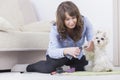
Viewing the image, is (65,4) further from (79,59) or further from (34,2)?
(34,2)

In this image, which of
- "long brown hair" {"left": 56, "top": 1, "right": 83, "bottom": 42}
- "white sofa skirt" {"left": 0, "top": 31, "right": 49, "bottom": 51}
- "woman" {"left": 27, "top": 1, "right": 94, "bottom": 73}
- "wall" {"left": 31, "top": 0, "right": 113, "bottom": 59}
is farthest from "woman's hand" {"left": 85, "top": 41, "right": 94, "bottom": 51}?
"wall" {"left": 31, "top": 0, "right": 113, "bottom": 59}

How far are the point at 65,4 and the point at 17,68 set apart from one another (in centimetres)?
58

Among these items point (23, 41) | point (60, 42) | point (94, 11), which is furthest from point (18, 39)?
point (94, 11)

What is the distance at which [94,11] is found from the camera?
2787mm

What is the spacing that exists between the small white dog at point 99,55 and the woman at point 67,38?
0.04 metres

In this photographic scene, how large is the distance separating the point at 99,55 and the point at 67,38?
0.72 feet

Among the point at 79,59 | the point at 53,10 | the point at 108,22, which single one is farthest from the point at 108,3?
the point at 79,59

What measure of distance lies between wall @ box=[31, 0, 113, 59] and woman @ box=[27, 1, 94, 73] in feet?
2.56

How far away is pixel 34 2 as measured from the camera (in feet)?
10.2

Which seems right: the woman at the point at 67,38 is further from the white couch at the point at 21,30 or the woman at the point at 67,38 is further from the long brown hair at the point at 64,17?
the white couch at the point at 21,30

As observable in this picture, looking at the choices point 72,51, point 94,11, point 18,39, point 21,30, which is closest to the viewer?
point 72,51

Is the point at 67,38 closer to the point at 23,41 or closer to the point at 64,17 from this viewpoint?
the point at 64,17

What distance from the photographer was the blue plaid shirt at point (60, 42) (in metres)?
1.67

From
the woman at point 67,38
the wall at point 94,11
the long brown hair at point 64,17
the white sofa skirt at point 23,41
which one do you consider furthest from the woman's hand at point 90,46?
the wall at point 94,11
